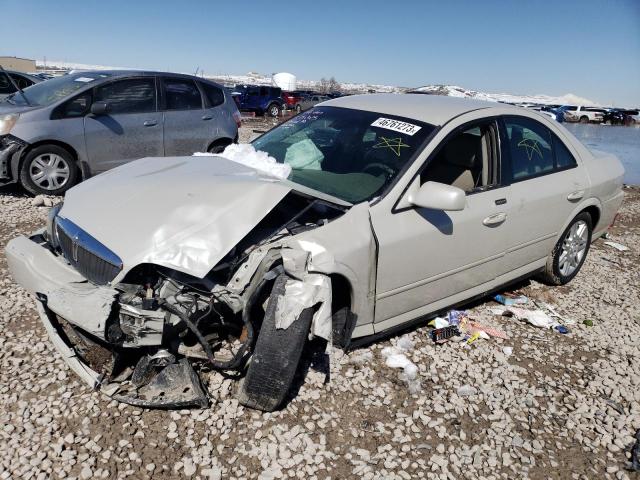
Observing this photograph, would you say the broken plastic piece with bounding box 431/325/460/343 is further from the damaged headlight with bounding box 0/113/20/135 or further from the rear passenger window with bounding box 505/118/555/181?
the damaged headlight with bounding box 0/113/20/135

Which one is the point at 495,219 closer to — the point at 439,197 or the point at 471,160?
the point at 471,160

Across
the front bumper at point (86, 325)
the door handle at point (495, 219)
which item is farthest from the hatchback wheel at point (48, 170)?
the door handle at point (495, 219)

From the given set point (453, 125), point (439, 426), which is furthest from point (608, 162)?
point (439, 426)

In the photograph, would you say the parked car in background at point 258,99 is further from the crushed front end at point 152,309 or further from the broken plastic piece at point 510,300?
the crushed front end at point 152,309

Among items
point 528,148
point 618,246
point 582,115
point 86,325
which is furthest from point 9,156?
point 582,115

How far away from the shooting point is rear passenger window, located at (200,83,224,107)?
7.18 meters

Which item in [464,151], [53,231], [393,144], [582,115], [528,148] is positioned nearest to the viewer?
[53,231]

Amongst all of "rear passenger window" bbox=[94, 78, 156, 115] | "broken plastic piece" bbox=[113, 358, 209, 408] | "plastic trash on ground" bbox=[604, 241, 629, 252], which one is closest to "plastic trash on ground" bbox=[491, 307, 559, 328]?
"broken plastic piece" bbox=[113, 358, 209, 408]

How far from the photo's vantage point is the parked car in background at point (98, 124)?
581 centimetres

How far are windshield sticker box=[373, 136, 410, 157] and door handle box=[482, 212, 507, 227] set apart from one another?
79 cm

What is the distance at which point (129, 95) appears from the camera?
6.45m

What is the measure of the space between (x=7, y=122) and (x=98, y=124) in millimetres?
1020

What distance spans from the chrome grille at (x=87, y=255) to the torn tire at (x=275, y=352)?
805 mm

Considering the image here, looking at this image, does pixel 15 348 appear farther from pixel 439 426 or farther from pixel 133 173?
pixel 439 426
